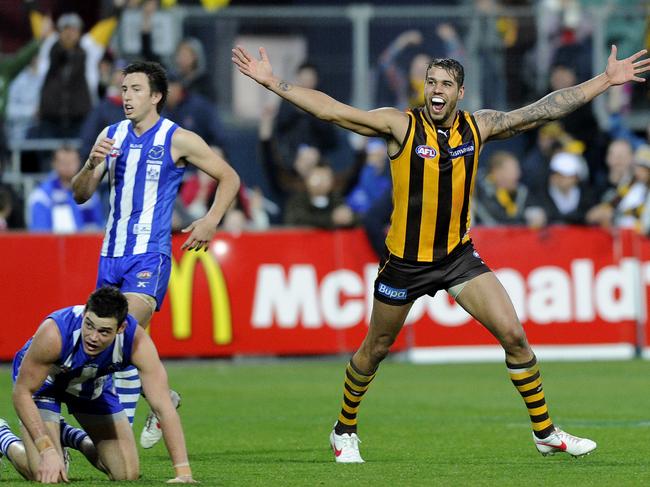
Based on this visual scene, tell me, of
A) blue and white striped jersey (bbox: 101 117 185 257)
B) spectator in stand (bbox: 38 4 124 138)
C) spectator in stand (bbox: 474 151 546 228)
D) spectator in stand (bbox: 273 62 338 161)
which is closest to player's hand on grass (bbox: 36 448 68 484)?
blue and white striped jersey (bbox: 101 117 185 257)

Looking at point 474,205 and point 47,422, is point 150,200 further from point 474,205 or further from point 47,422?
point 474,205

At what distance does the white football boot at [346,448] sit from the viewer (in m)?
10.0

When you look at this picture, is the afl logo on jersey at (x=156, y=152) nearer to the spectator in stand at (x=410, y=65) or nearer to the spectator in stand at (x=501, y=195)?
the spectator in stand at (x=501, y=195)

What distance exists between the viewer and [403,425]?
12.5 metres

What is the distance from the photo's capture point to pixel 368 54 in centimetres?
2050

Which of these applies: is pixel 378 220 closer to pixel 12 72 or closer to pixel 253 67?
pixel 12 72

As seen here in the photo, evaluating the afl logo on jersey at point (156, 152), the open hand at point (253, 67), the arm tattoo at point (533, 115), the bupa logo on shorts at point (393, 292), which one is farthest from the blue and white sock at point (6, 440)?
the arm tattoo at point (533, 115)

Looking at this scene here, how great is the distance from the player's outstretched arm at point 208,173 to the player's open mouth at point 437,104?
55.0 inches

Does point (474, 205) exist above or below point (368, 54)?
below

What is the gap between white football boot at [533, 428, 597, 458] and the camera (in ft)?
32.1

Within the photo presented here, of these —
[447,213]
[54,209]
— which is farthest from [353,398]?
[54,209]

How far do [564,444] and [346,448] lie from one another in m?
1.45

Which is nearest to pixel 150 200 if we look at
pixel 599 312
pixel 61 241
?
pixel 61 241

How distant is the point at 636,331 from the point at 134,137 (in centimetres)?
996
